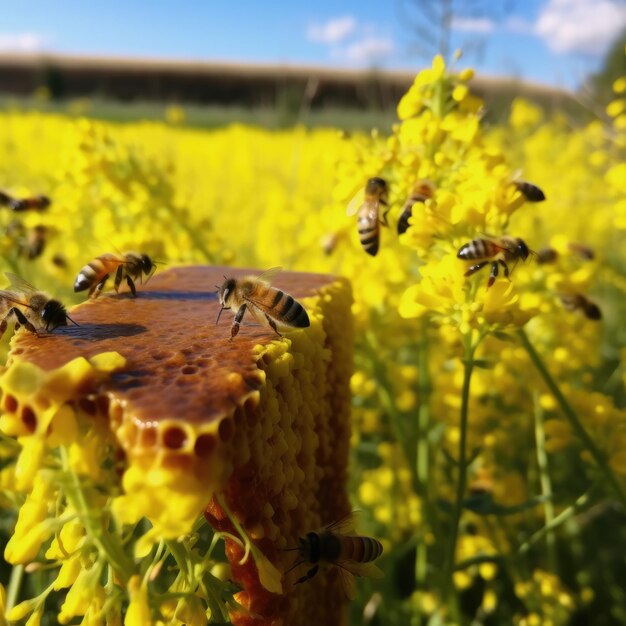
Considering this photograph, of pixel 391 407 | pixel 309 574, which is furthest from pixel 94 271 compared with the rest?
pixel 391 407

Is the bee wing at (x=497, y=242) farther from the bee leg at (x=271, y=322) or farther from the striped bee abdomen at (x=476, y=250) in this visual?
the bee leg at (x=271, y=322)

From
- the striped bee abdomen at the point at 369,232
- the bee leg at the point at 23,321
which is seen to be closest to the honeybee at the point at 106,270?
the bee leg at the point at 23,321

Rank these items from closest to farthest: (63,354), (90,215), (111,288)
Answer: (63,354), (111,288), (90,215)

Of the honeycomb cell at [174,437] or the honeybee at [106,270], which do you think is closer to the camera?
the honeycomb cell at [174,437]

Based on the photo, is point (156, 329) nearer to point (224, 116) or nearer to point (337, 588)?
point (337, 588)

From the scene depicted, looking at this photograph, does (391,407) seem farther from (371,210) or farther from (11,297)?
(11,297)

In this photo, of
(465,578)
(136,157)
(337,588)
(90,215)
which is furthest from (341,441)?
(90,215)
